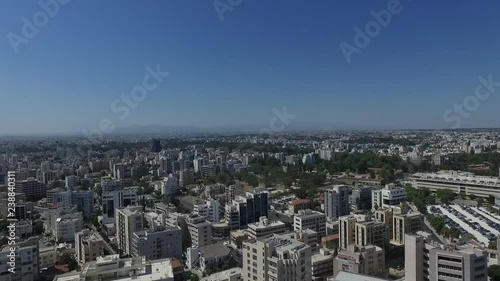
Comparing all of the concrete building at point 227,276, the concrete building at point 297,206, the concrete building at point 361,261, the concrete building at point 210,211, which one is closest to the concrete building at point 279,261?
the concrete building at point 227,276

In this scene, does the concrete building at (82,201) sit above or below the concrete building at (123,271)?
below

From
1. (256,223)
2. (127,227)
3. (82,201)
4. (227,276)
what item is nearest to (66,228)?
(127,227)

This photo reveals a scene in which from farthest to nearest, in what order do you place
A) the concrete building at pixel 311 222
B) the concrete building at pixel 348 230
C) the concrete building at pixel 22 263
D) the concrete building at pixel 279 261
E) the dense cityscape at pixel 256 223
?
1. the concrete building at pixel 311 222
2. the concrete building at pixel 348 230
3. the concrete building at pixel 22 263
4. the dense cityscape at pixel 256 223
5. the concrete building at pixel 279 261

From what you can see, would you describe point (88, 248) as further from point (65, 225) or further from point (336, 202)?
point (336, 202)

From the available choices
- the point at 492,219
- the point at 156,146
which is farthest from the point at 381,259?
the point at 156,146

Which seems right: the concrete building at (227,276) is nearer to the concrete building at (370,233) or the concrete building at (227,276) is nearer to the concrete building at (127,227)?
the concrete building at (127,227)

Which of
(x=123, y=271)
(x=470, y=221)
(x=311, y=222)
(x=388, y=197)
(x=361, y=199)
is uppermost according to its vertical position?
(x=123, y=271)

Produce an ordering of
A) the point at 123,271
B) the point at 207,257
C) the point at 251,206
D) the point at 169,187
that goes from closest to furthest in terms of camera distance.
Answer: the point at 123,271
the point at 207,257
the point at 251,206
the point at 169,187

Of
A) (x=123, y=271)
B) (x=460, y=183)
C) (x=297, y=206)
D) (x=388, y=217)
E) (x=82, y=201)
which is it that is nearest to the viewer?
(x=123, y=271)
